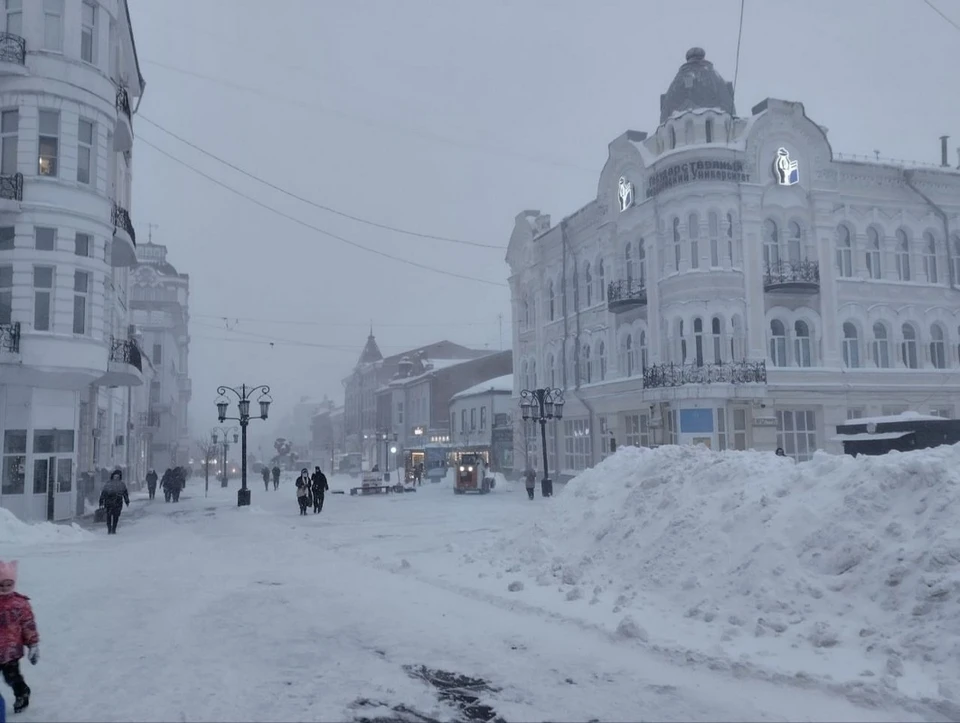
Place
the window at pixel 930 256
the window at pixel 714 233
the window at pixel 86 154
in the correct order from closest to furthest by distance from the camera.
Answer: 1. the window at pixel 86 154
2. the window at pixel 714 233
3. the window at pixel 930 256

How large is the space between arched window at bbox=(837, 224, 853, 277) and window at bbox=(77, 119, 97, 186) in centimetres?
2850

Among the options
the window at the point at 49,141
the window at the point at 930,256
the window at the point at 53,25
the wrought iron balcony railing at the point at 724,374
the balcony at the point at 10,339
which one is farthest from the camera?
the window at the point at 930,256

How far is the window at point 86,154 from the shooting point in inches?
935

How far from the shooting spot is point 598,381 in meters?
38.5

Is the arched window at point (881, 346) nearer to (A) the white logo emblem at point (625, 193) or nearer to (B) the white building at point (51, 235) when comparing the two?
(A) the white logo emblem at point (625, 193)

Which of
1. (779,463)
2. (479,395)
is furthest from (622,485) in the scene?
Answer: (479,395)

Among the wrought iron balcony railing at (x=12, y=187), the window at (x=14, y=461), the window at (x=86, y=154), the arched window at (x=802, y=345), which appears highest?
the window at (x=86, y=154)

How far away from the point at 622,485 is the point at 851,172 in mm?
25158

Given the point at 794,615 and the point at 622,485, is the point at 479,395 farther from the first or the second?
the point at 794,615

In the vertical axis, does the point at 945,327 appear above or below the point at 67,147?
below

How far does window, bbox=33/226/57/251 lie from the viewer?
22.9m

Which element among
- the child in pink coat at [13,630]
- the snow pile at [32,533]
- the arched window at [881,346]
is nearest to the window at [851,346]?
the arched window at [881,346]

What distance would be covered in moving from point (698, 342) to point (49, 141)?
2336cm

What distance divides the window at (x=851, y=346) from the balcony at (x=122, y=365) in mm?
27860
